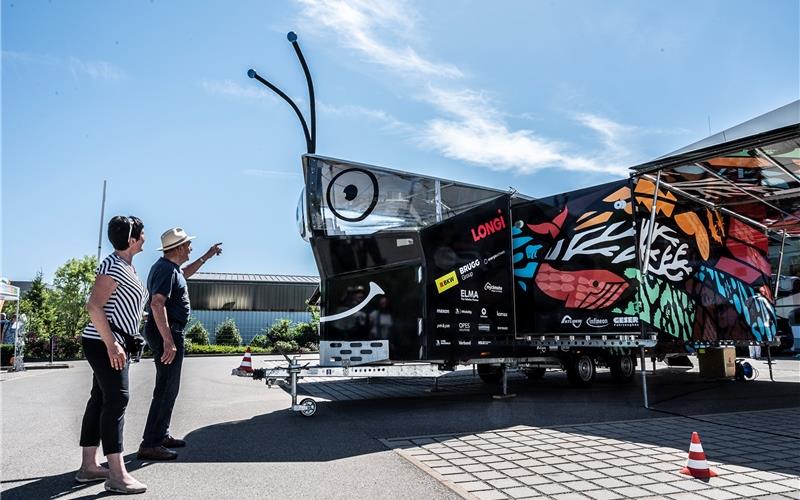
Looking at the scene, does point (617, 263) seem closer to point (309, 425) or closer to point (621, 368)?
point (621, 368)

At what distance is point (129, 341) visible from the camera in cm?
407

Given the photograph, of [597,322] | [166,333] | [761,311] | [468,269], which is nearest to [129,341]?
[166,333]

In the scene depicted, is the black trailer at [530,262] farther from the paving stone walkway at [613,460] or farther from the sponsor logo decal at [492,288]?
the paving stone walkway at [613,460]

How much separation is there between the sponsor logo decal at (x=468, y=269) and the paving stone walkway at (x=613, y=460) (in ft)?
8.45

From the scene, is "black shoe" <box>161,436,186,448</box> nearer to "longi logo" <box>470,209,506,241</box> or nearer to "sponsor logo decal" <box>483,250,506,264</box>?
"longi logo" <box>470,209,506,241</box>

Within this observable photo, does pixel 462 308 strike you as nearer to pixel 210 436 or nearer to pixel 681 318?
pixel 210 436

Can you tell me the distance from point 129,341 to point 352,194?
402 centimetres

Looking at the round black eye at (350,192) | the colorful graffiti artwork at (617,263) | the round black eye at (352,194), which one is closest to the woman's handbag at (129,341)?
the round black eye at (352,194)

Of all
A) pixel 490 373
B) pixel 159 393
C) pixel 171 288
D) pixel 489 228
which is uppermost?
pixel 489 228

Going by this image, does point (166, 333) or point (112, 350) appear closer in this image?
point (112, 350)

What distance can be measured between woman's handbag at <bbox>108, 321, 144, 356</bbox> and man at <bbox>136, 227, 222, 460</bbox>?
18.2 inches

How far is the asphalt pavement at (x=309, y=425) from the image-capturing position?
4062 millimetres

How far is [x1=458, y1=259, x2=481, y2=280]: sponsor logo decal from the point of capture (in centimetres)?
822

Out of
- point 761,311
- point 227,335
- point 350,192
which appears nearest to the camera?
point 350,192
